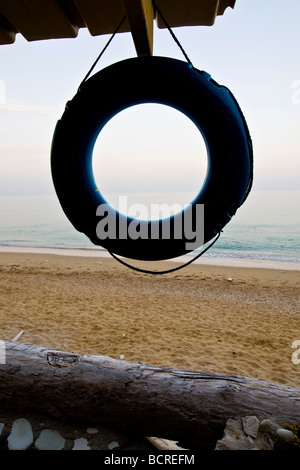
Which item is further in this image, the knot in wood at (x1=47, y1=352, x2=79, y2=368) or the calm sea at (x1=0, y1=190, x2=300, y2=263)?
the calm sea at (x1=0, y1=190, x2=300, y2=263)

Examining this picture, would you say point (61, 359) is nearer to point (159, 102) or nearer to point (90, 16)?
point (159, 102)

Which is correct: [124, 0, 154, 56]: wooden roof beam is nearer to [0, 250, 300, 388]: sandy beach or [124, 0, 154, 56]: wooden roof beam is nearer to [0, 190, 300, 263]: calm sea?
[0, 250, 300, 388]: sandy beach

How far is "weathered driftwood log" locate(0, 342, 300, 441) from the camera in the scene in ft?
5.48

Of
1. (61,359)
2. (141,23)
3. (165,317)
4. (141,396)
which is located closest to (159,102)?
(141,23)

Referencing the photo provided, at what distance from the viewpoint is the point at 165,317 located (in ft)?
15.6

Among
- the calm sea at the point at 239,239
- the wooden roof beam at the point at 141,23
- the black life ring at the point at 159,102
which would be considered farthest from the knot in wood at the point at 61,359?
the calm sea at the point at 239,239

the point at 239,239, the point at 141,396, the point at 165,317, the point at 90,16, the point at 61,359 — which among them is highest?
the point at 90,16

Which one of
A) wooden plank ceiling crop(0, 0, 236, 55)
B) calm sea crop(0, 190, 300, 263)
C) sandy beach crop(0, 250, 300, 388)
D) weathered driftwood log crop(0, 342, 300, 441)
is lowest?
sandy beach crop(0, 250, 300, 388)

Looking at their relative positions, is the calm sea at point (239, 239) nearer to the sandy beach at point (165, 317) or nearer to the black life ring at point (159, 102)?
the sandy beach at point (165, 317)

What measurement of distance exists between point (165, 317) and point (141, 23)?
405 centimetres

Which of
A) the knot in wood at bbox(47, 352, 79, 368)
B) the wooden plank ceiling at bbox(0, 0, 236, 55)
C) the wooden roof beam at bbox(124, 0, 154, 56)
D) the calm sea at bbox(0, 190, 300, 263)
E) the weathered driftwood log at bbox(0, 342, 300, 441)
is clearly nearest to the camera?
the wooden roof beam at bbox(124, 0, 154, 56)

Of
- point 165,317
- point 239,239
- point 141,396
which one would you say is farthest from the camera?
point 239,239

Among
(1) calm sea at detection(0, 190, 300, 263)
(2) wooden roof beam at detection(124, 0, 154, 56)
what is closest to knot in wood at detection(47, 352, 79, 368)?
(2) wooden roof beam at detection(124, 0, 154, 56)

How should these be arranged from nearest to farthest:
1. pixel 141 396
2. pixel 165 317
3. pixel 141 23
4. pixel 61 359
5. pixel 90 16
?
pixel 141 23 → pixel 90 16 → pixel 141 396 → pixel 61 359 → pixel 165 317
